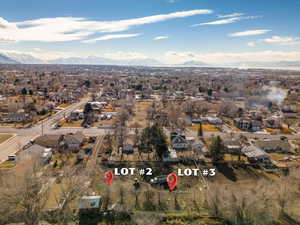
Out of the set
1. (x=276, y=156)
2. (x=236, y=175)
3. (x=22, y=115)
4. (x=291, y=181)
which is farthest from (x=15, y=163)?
(x=276, y=156)

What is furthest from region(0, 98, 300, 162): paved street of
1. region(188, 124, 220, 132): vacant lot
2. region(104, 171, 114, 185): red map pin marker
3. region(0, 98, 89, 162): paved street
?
region(104, 171, 114, 185): red map pin marker

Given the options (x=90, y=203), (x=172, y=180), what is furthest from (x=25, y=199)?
(x=172, y=180)

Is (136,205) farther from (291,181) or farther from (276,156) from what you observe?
(276,156)

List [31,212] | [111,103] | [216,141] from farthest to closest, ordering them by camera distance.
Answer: [111,103] < [216,141] < [31,212]

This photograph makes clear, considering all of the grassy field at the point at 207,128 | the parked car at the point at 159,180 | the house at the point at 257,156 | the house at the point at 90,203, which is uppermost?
the grassy field at the point at 207,128

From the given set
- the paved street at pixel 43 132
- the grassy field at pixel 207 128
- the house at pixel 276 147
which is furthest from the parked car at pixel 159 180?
the grassy field at pixel 207 128

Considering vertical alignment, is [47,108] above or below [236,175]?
above

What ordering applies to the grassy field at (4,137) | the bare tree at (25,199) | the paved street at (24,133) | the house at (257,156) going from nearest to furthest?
1. the bare tree at (25,199)
2. the house at (257,156)
3. the paved street at (24,133)
4. the grassy field at (4,137)

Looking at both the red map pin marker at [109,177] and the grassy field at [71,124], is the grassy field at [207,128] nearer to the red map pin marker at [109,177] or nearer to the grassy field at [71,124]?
the red map pin marker at [109,177]
